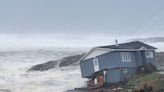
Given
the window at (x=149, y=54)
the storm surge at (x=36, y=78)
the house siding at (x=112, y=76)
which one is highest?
the window at (x=149, y=54)

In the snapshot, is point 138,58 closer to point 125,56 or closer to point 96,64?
point 125,56

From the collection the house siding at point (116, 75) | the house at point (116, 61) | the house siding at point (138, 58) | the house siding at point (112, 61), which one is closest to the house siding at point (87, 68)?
the house at point (116, 61)

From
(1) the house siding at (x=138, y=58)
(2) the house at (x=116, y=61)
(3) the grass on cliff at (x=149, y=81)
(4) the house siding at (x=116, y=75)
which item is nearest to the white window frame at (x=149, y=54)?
(2) the house at (x=116, y=61)

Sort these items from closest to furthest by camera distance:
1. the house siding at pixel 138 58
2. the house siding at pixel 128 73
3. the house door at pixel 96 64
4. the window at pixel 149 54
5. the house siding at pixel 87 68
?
the house siding at pixel 128 73
the house door at pixel 96 64
the house siding at pixel 138 58
the house siding at pixel 87 68
the window at pixel 149 54

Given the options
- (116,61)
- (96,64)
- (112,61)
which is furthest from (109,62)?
(96,64)

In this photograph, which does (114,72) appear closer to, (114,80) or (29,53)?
(114,80)

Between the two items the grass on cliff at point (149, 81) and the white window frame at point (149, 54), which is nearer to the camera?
the grass on cliff at point (149, 81)

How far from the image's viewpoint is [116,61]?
54.6m

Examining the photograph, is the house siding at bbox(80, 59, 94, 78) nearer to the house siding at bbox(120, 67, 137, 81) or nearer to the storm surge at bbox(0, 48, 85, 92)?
the storm surge at bbox(0, 48, 85, 92)

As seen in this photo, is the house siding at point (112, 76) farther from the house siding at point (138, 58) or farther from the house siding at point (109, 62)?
the house siding at point (138, 58)

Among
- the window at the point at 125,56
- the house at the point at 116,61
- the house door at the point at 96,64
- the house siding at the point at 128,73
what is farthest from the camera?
the house door at the point at 96,64

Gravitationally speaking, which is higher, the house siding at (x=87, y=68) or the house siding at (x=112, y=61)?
the house siding at (x=112, y=61)

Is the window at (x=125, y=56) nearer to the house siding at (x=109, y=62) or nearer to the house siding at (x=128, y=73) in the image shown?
the house siding at (x=109, y=62)

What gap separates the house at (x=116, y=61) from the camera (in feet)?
179
